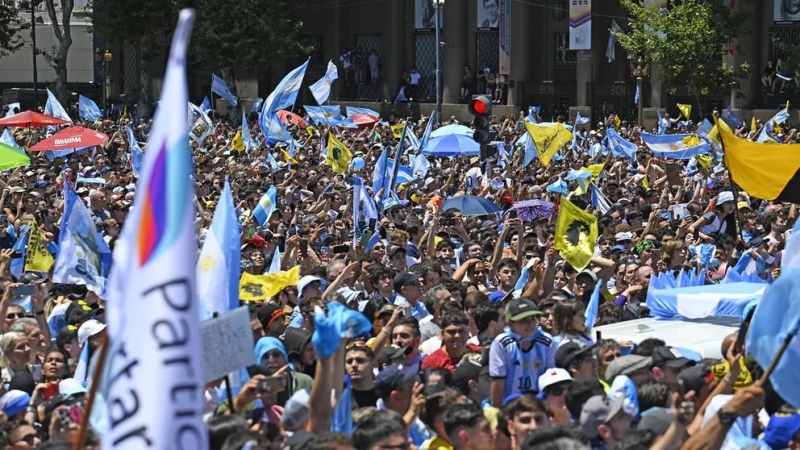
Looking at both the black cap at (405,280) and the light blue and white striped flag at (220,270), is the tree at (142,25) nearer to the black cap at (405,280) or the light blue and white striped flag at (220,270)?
the black cap at (405,280)

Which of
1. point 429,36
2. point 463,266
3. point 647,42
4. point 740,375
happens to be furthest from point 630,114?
point 740,375

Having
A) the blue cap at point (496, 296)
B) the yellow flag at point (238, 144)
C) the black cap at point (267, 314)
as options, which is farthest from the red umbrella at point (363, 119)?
the black cap at point (267, 314)

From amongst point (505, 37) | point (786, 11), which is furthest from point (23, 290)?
point (505, 37)

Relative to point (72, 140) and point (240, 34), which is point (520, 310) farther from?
point (240, 34)

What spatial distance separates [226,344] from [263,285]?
4.32 meters

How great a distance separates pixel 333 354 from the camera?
246 inches

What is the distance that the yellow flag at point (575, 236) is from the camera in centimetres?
1205

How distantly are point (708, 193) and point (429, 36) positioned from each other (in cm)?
3399

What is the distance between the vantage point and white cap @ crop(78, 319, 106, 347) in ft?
29.1

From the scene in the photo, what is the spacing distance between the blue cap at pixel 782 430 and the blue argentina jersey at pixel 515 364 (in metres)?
1.74

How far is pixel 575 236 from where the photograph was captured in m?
12.3

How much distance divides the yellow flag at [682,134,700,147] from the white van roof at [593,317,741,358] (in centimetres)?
1386

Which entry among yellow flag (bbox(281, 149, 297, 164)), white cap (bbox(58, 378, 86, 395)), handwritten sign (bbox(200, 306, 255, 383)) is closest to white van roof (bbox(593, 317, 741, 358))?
white cap (bbox(58, 378, 86, 395))

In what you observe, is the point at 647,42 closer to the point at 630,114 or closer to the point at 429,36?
the point at 630,114
